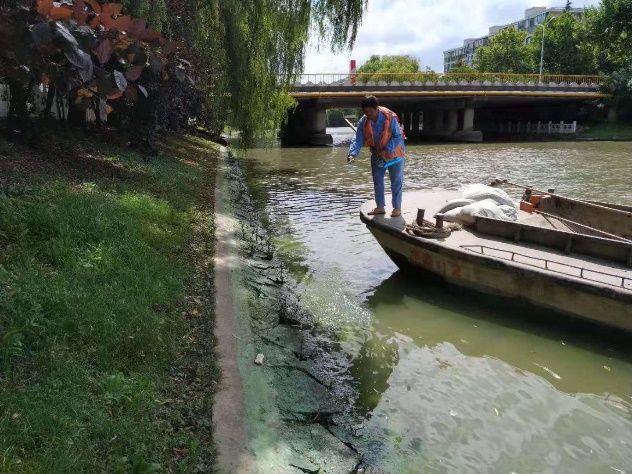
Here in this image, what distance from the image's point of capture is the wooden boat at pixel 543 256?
5625 mm

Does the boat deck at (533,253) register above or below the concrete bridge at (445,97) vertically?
below

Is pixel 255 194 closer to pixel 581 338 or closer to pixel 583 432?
pixel 581 338

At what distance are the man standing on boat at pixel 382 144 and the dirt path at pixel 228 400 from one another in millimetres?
2857

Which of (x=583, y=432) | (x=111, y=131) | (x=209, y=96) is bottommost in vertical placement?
(x=583, y=432)

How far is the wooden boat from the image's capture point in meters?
5.62

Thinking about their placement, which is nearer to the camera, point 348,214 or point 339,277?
point 339,277

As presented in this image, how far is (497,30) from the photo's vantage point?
132 metres

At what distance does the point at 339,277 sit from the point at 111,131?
10.8 meters

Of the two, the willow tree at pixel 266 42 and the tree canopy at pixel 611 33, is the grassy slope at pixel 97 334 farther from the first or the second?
the tree canopy at pixel 611 33

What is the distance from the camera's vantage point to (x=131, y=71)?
9.57 ft

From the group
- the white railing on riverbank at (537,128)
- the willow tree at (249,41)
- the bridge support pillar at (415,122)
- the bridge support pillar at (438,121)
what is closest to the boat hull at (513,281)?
the willow tree at (249,41)

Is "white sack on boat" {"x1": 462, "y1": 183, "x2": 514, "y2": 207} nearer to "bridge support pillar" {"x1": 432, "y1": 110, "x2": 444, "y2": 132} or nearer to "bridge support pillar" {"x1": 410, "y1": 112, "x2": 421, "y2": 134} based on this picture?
"bridge support pillar" {"x1": 432, "y1": 110, "x2": 444, "y2": 132}

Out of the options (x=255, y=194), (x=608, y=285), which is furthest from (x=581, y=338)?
(x=255, y=194)

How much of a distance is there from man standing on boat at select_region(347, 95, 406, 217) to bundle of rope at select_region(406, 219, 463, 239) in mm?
807
